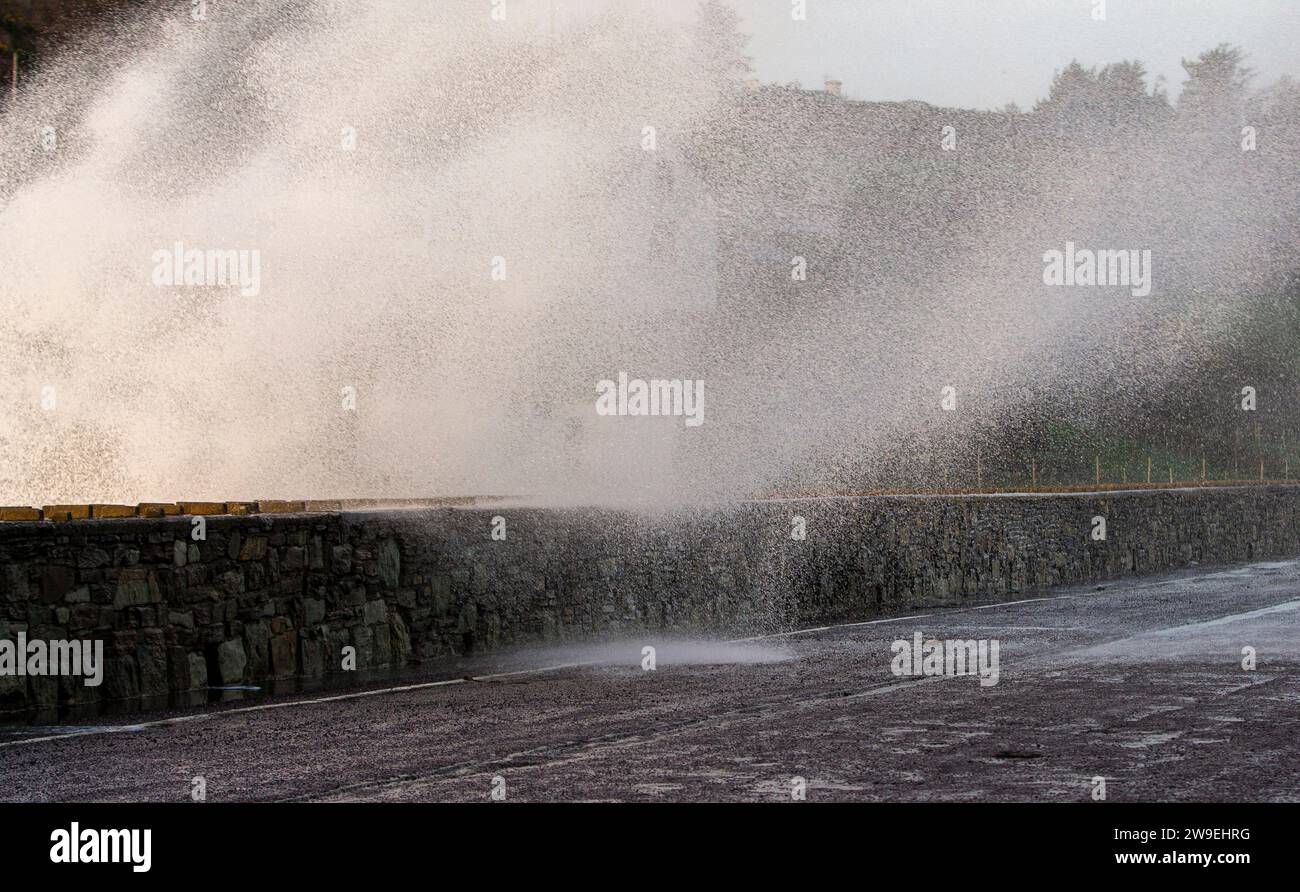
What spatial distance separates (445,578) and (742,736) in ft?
18.2

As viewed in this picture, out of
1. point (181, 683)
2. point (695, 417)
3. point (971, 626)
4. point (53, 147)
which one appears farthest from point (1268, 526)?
point (181, 683)

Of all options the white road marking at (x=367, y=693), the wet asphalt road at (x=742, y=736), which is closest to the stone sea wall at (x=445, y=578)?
the white road marking at (x=367, y=693)

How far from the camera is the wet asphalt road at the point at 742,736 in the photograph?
311 inches

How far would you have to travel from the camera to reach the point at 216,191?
18266 mm

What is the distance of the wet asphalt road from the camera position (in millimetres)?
7887

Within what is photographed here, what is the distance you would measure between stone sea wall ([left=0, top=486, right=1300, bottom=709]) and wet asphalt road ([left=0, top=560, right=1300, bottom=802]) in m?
0.91

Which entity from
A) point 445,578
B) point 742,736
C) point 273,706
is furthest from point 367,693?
point 742,736

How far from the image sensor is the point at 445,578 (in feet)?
48.0

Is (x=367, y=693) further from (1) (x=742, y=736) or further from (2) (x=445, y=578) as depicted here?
(1) (x=742, y=736)

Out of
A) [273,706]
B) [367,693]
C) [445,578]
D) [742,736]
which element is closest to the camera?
[742,736]

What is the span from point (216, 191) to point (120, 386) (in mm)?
2696

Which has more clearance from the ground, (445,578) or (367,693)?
(445,578)

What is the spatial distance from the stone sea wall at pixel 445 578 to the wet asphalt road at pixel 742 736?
914mm

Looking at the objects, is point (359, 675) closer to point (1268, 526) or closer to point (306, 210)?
point (306, 210)
